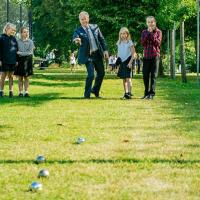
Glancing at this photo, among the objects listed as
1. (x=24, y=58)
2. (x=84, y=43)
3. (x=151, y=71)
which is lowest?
(x=151, y=71)

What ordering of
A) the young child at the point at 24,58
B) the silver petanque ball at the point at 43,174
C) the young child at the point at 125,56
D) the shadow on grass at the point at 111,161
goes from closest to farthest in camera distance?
the silver petanque ball at the point at 43,174 → the shadow on grass at the point at 111,161 → the young child at the point at 125,56 → the young child at the point at 24,58

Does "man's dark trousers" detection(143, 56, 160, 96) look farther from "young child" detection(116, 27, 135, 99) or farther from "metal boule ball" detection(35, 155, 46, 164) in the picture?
"metal boule ball" detection(35, 155, 46, 164)

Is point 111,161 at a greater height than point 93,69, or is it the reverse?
point 93,69

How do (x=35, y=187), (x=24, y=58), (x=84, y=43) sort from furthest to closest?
(x=24, y=58), (x=84, y=43), (x=35, y=187)

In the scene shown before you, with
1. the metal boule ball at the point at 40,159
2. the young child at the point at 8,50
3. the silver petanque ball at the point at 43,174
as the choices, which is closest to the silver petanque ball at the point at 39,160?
the metal boule ball at the point at 40,159

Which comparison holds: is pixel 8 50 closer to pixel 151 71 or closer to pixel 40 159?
pixel 151 71

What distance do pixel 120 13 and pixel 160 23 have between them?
1.96 metres

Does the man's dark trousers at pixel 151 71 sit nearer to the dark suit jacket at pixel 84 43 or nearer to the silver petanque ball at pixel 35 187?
the dark suit jacket at pixel 84 43

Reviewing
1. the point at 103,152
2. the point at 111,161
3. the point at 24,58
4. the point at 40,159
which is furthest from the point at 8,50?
the point at 111,161

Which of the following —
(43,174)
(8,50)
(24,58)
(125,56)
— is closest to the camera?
(43,174)

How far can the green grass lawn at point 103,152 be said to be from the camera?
4668 mm

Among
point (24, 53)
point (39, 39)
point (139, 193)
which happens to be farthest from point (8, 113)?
point (39, 39)

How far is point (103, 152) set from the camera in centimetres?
635

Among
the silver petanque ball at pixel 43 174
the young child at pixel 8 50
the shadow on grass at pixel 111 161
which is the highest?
the young child at pixel 8 50
